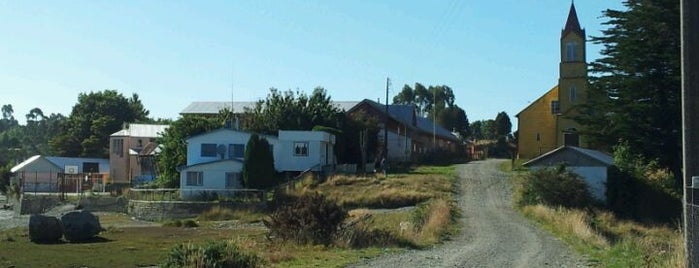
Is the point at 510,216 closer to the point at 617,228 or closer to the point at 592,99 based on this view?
the point at 617,228

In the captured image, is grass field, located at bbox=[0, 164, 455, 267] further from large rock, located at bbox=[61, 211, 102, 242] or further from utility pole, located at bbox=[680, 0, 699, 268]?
utility pole, located at bbox=[680, 0, 699, 268]

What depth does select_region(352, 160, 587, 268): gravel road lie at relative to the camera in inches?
790

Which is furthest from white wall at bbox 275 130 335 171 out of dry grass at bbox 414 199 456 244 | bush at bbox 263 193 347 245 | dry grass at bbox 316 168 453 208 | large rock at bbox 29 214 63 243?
bush at bbox 263 193 347 245

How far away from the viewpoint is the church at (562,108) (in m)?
67.4

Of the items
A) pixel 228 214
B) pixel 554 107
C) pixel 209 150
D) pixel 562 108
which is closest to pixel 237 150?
pixel 209 150

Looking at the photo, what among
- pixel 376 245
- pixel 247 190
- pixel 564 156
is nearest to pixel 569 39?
pixel 564 156

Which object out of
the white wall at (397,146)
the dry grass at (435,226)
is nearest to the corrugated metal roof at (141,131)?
the white wall at (397,146)

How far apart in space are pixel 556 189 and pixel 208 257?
106ft

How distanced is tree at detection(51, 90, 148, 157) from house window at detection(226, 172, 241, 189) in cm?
5615

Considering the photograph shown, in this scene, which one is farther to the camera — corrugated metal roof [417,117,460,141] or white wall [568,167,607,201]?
corrugated metal roof [417,117,460,141]

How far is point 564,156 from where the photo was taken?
4850cm

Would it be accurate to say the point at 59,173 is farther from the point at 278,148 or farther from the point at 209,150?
the point at 278,148

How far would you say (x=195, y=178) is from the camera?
61719 millimetres

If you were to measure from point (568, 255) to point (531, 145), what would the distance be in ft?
171
